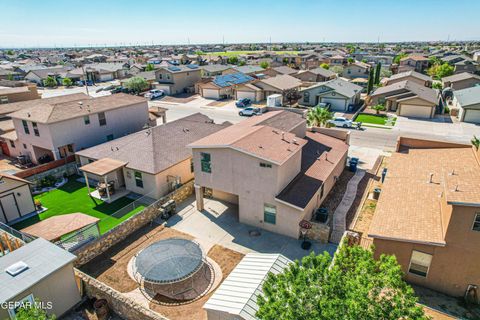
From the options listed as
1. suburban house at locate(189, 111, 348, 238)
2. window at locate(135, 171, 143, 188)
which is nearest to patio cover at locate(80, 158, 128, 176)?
window at locate(135, 171, 143, 188)

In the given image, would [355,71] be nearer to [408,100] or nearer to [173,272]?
[408,100]

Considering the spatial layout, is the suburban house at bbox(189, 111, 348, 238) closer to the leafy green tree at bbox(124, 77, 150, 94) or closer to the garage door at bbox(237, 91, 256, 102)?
the garage door at bbox(237, 91, 256, 102)

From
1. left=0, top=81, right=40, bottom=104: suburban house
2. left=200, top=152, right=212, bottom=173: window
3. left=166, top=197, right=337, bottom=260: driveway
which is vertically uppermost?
left=0, top=81, right=40, bottom=104: suburban house

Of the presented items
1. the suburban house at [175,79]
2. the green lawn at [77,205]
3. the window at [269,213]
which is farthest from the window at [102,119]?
the suburban house at [175,79]

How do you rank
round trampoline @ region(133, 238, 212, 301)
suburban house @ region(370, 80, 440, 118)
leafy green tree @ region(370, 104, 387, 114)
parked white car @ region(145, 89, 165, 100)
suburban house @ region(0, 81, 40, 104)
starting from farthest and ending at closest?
parked white car @ region(145, 89, 165, 100) < leafy green tree @ region(370, 104, 387, 114) < suburban house @ region(370, 80, 440, 118) < suburban house @ region(0, 81, 40, 104) < round trampoline @ region(133, 238, 212, 301)

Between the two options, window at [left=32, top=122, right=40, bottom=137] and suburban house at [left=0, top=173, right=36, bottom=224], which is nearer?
suburban house at [left=0, top=173, right=36, bottom=224]

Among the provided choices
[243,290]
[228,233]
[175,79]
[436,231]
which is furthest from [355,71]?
[243,290]

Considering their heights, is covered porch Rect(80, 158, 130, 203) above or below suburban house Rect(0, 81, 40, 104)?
below

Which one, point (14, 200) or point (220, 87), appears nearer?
point (14, 200)
